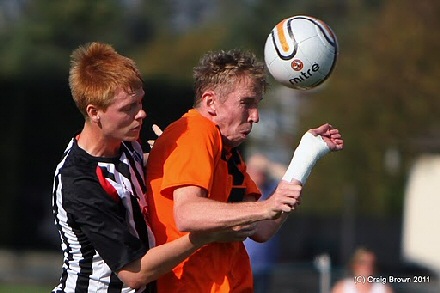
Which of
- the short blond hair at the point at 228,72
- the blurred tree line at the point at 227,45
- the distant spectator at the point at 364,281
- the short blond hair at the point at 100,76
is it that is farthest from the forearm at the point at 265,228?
the blurred tree line at the point at 227,45

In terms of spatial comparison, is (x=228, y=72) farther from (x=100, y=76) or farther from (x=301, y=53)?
(x=100, y=76)

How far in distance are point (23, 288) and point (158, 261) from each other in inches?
652

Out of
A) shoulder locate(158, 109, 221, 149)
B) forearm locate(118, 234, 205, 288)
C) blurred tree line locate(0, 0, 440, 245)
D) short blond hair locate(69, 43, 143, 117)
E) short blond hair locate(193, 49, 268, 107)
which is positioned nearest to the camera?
forearm locate(118, 234, 205, 288)

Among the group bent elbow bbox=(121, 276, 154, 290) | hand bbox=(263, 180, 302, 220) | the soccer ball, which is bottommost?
bent elbow bbox=(121, 276, 154, 290)

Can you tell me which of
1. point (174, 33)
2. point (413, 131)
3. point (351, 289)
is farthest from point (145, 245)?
point (174, 33)

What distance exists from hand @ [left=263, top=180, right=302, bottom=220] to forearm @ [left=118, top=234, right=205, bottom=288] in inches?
16.9

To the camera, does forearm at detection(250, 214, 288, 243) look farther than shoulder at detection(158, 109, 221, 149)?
Yes

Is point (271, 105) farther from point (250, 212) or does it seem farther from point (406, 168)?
point (250, 212)

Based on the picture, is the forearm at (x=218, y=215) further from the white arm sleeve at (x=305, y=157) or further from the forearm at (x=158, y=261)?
the white arm sleeve at (x=305, y=157)

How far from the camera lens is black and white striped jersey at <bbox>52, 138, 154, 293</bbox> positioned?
5695mm

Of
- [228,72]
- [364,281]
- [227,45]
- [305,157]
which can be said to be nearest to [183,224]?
[305,157]

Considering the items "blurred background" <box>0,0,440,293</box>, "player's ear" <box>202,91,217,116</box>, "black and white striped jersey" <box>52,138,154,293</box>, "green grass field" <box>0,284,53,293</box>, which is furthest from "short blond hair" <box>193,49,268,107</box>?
"green grass field" <box>0,284,53,293</box>

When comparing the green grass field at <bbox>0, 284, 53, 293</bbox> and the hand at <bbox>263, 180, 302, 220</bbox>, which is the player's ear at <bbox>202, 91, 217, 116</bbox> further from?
the green grass field at <bbox>0, 284, 53, 293</bbox>

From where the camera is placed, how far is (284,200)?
17.6 ft
